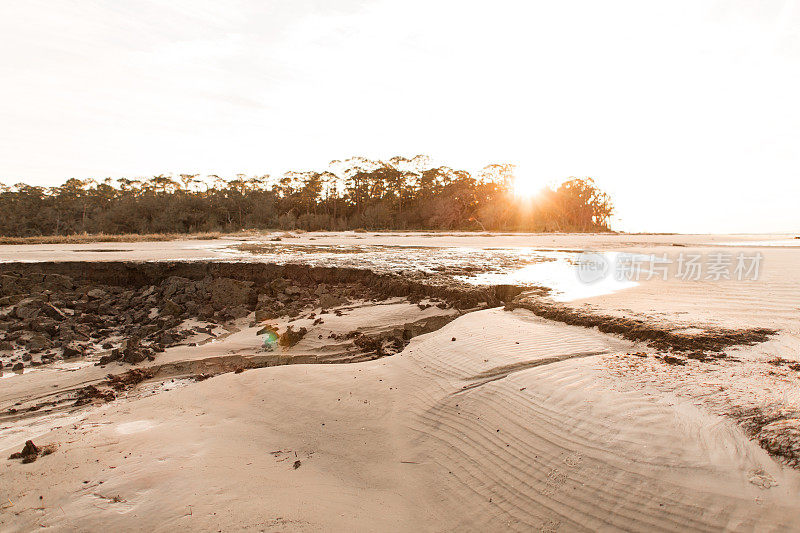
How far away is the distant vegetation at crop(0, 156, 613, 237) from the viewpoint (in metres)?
46.2

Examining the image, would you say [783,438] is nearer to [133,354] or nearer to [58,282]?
[133,354]

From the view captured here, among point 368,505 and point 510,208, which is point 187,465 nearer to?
point 368,505

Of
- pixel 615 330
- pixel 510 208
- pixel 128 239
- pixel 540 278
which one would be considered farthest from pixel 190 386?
pixel 510 208

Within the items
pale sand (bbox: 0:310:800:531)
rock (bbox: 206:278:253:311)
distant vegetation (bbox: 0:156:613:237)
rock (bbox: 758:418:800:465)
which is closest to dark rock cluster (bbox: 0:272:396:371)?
rock (bbox: 206:278:253:311)

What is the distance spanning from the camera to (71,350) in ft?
19.3

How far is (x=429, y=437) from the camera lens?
3117 mm

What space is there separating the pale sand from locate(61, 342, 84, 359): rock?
2.58 meters

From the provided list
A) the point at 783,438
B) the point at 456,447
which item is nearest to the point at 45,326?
the point at 456,447

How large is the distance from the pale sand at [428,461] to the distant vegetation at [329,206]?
42.3 m

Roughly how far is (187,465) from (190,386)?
6.09 ft

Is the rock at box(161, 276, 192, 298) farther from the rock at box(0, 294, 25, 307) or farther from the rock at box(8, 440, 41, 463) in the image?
the rock at box(8, 440, 41, 463)

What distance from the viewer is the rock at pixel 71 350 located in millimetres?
5858

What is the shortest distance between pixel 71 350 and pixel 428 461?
232 inches

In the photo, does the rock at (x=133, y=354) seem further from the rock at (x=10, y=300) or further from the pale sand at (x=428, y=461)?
the rock at (x=10, y=300)
